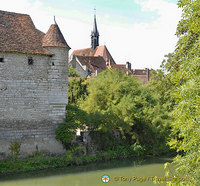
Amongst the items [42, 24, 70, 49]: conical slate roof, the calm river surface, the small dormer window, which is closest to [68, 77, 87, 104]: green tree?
[42, 24, 70, 49]: conical slate roof

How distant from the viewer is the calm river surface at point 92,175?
39.7 feet

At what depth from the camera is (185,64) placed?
6.60m

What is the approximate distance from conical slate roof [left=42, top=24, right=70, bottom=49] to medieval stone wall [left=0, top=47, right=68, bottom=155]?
0.88ft

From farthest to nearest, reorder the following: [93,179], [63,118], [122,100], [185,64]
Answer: [122,100] → [63,118] → [93,179] → [185,64]

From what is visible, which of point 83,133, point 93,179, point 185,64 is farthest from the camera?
point 83,133

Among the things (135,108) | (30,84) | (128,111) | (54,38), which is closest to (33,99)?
(30,84)

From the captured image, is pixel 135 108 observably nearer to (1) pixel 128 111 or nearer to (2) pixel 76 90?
(1) pixel 128 111

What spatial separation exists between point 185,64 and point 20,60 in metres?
9.63

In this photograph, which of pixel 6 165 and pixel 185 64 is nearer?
pixel 185 64

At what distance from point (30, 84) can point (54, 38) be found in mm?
2627

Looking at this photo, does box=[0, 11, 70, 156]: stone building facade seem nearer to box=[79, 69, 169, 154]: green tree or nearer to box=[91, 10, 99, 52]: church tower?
box=[79, 69, 169, 154]: green tree

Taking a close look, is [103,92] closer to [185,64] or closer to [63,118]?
[63,118]

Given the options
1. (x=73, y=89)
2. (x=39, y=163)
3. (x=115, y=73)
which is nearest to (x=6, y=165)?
(x=39, y=163)

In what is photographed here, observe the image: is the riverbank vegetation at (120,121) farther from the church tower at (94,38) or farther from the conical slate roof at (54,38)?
the church tower at (94,38)
